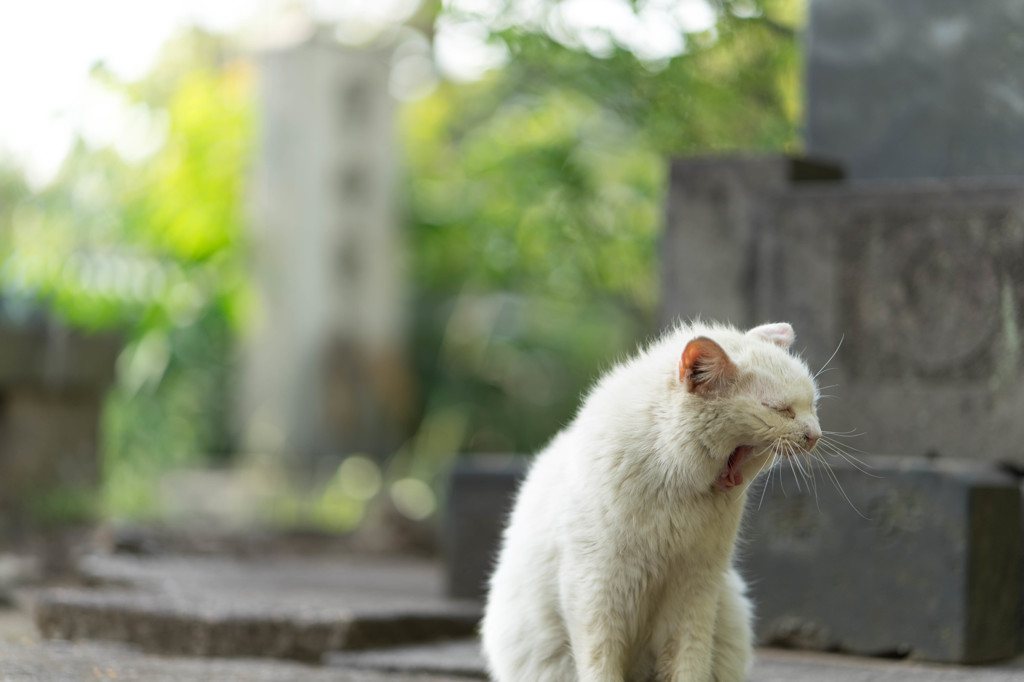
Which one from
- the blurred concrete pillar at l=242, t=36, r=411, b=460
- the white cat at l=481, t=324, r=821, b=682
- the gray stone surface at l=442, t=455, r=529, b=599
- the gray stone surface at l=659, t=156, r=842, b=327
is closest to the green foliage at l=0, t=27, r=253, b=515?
the blurred concrete pillar at l=242, t=36, r=411, b=460

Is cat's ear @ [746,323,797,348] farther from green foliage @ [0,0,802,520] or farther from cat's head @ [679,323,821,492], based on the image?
green foliage @ [0,0,802,520]

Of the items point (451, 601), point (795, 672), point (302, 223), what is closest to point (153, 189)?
point (302, 223)

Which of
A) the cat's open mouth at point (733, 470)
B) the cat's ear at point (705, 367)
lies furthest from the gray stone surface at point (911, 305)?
the cat's ear at point (705, 367)

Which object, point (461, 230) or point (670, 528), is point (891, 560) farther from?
point (461, 230)

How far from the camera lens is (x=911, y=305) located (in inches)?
171

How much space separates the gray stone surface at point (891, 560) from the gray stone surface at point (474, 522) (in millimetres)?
1295

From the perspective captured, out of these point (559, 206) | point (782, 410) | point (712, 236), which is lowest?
point (782, 410)

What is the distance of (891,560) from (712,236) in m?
1.73

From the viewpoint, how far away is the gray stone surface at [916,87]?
181 inches

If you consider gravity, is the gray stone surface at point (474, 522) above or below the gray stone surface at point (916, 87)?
below

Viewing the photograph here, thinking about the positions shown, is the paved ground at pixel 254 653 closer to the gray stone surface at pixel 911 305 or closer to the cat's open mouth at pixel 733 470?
the gray stone surface at pixel 911 305

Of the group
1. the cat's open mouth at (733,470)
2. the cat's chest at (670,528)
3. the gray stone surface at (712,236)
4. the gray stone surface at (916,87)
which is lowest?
the cat's chest at (670,528)

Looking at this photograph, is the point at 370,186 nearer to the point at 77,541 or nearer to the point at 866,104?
the point at 77,541

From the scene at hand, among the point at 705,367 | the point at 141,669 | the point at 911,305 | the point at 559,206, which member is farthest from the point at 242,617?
the point at 559,206
